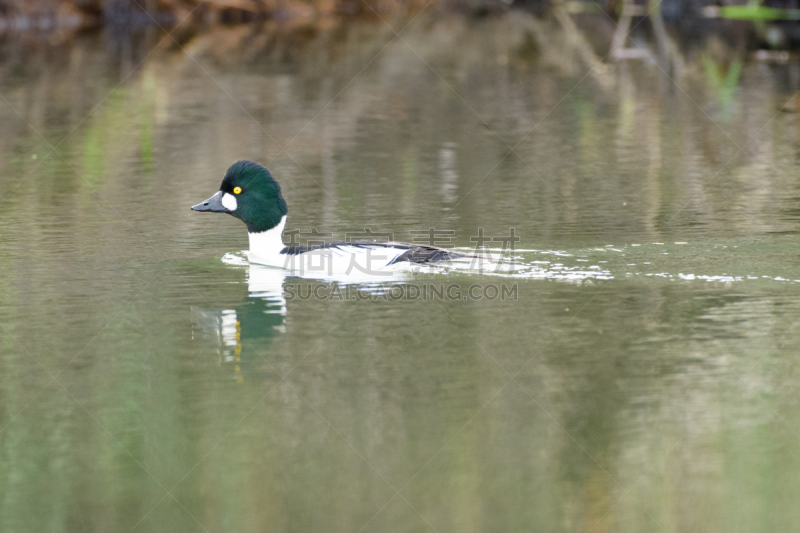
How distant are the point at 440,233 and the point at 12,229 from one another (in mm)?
3750

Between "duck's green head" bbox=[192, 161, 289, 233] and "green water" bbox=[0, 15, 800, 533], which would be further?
"duck's green head" bbox=[192, 161, 289, 233]

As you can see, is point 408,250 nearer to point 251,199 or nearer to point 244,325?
point 251,199

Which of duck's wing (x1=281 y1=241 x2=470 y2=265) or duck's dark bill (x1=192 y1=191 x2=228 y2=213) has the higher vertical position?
duck's dark bill (x1=192 y1=191 x2=228 y2=213)

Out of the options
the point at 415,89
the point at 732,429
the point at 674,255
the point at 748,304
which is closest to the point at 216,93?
the point at 415,89

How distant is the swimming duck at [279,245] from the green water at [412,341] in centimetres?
22

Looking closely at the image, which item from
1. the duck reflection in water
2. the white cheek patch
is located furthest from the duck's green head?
the duck reflection in water

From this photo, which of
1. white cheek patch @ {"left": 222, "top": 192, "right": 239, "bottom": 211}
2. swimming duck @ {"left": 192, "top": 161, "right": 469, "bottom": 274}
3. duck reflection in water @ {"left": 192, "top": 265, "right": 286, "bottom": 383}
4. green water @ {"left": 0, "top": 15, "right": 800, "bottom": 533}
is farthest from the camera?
white cheek patch @ {"left": 222, "top": 192, "right": 239, "bottom": 211}

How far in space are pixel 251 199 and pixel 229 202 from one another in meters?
→ 0.20

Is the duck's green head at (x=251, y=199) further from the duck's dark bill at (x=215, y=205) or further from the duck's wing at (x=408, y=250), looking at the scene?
the duck's wing at (x=408, y=250)

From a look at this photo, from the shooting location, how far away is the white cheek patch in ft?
29.9

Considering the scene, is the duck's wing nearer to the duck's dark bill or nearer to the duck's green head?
the duck's green head

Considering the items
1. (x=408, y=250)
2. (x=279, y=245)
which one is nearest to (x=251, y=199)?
(x=279, y=245)

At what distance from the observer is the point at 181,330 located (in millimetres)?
7164

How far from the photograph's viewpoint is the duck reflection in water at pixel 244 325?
6.77m
